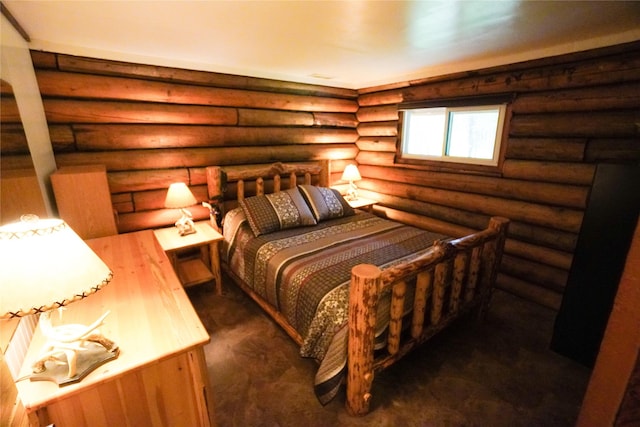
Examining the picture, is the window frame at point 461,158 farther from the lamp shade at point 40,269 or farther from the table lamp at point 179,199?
the lamp shade at point 40,269

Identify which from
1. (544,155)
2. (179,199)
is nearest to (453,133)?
(544,155)

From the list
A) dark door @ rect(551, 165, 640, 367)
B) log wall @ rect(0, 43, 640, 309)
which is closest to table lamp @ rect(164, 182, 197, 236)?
log wall @ rect(0, 43, 640, 309)

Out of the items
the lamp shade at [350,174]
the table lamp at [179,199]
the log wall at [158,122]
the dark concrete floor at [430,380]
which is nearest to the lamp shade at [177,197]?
the table lamp at [179,199]

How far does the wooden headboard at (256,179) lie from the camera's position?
119 inches

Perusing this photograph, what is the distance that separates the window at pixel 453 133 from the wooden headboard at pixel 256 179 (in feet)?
3.78

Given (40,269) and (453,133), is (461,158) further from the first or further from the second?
(40,269)

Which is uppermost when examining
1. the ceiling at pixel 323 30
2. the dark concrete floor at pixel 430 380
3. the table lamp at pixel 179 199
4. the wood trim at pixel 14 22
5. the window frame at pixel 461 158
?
the ceiling at pixel 323 30

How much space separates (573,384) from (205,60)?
3.94m

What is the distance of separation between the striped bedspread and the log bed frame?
116 mm

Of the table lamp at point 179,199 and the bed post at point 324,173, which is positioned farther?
the bed post at point 324,173

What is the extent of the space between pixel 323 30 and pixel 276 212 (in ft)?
5.28

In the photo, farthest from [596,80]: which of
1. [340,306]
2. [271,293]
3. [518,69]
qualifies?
[271,293]

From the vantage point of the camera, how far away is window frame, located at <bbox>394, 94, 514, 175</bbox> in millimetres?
2793

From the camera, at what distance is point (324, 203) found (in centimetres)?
320
